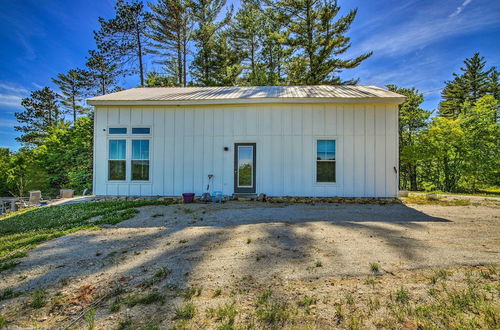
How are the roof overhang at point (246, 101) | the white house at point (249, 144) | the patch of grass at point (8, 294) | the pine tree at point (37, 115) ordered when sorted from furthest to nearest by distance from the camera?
the pine tree at point (37, 115) → the white house at point (249, 144) → the roof overhang at point (246, 101) → the patch of grass at point (8, 294)

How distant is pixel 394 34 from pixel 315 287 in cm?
1733

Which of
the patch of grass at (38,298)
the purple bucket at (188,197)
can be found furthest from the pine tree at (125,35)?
the patch of grass at (38,298)

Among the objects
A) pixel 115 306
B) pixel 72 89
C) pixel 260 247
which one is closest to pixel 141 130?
pixel 260 247

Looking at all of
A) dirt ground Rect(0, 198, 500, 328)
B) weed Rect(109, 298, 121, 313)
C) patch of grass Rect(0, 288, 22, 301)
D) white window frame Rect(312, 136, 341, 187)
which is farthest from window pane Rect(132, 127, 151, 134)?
weed Rect(109, 298, 121, 313)

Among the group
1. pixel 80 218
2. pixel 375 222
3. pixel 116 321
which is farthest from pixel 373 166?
pixel 80 218

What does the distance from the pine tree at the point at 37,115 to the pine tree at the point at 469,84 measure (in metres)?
40.9

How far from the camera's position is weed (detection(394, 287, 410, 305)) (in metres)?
1.94

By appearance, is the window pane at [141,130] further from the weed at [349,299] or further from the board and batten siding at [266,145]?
the weed at [349,299]

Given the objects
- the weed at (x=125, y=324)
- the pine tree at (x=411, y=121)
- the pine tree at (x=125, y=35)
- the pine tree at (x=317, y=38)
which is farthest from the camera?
the pine tree at (x=411, y=121)

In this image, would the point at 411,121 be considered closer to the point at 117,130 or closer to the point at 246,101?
the point at 246,101

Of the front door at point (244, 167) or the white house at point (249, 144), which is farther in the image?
the front door at point (244, 167)

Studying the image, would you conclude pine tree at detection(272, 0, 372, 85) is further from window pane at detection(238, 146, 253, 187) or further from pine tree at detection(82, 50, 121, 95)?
pine tree at detection(82, 50, 121, 95)

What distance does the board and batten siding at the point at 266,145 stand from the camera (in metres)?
7.38

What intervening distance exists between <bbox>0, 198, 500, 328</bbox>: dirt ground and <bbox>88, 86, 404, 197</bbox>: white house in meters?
2.34
